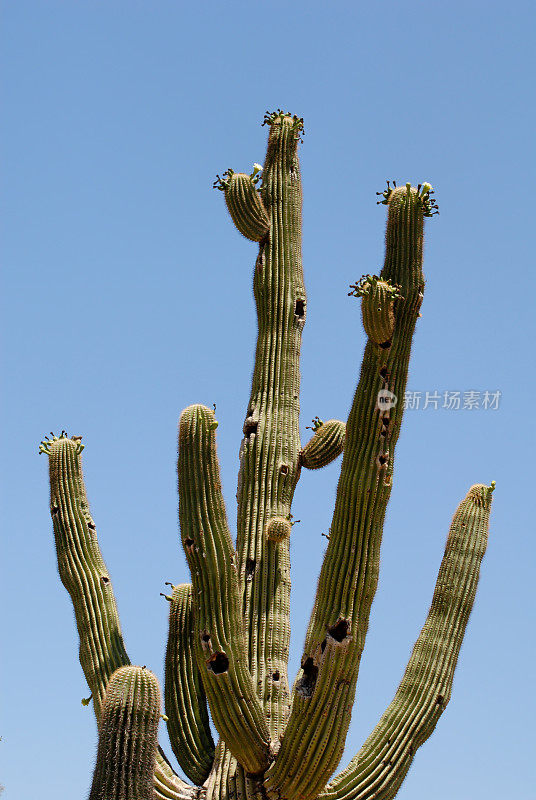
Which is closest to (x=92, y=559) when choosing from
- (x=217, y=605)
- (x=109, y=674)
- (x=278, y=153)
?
(x=109, y=674)

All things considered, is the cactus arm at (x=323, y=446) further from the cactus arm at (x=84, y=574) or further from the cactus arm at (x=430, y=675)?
the cactus arm at (x=84, y=574)

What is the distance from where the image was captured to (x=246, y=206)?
8297 mm

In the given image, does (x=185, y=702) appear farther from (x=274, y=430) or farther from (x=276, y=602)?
(x=274, y=430)

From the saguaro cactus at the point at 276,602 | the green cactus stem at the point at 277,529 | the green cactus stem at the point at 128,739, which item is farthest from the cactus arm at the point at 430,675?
the green cactus stem at the point at 128,739

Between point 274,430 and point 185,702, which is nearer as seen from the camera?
point 185,702

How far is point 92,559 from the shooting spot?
23.8 feet

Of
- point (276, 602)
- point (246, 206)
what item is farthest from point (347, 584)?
point (246, 206)

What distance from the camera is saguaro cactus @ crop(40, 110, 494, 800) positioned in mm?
6195

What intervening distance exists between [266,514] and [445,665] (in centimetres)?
167

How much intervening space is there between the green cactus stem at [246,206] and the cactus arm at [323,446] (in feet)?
5.59

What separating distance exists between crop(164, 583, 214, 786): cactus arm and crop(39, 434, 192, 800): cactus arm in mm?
164

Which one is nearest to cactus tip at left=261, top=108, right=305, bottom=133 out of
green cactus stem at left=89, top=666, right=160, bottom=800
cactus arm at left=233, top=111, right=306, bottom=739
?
cactus arm at left=233, top=111, right=306, bottom=739

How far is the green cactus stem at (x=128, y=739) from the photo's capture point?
17.2 ft

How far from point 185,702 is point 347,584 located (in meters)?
1.71
